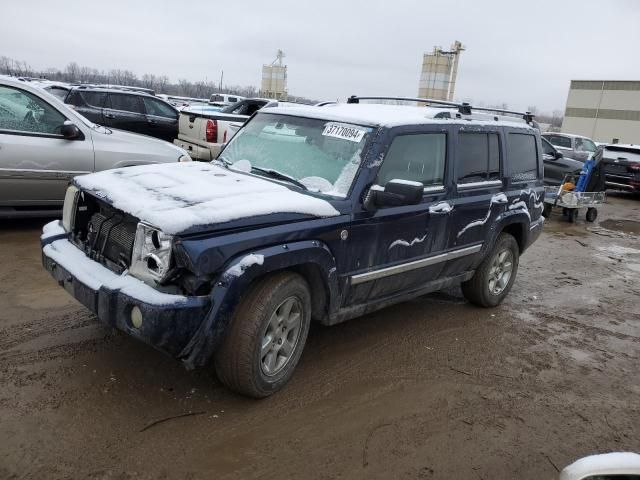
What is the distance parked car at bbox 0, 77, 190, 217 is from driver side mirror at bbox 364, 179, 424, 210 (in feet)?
13.9

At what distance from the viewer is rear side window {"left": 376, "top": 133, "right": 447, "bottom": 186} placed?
13.4ft

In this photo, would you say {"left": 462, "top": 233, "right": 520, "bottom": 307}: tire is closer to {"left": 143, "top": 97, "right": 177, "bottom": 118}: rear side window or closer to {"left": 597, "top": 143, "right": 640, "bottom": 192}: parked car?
{"left": 143, "top": 97, "right": 177, "bottom": 118}: rear side window

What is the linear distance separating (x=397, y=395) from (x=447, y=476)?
830 millimetres

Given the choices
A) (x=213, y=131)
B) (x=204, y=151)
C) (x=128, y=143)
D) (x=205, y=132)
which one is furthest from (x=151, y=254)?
(x=205, y=132)

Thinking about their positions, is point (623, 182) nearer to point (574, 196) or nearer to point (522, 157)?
point (574, 196)

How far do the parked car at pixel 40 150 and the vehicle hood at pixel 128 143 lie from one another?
1cm

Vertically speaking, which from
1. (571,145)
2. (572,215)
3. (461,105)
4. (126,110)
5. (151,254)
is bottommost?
(572,215)

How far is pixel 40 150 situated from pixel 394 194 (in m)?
4.57

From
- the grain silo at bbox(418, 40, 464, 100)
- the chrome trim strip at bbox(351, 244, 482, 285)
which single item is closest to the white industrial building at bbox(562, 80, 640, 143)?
the grain silo at bbox(418, 40, 464, 100)

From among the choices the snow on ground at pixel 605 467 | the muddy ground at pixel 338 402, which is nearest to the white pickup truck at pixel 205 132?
the muddy ground at pixel 338 402

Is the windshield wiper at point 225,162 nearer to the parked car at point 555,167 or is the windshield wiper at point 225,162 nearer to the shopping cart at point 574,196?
the shopping cart at point 574,196

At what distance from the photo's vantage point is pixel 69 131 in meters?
6.35

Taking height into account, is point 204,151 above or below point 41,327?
above

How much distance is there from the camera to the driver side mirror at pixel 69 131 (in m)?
6.32
